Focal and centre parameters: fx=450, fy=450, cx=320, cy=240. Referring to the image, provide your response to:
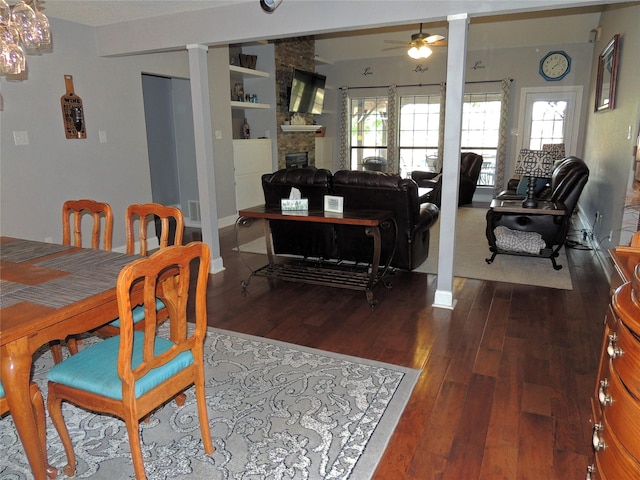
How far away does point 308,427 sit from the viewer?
2109 millimetres

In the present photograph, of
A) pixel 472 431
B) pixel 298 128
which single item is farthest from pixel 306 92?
pixel 472 431

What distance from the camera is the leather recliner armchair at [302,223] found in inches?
165

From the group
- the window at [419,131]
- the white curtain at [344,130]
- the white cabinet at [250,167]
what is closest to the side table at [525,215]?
the white cabinet at [250,167]

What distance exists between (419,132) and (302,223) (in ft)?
18.6

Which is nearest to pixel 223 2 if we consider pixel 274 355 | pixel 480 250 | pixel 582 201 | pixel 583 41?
pixel 274 355

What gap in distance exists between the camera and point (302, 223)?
442 cm

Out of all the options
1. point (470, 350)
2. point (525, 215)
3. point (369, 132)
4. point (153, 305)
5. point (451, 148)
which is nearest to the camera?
point (153, 305)

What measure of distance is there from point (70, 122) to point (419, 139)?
6.65m

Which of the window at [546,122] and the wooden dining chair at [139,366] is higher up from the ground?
the window at [546,122]

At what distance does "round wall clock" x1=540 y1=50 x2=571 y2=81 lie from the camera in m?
7.83

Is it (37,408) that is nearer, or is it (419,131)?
(37,408)

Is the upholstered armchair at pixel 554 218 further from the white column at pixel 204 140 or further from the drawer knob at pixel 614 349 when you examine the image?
the drawer knob at pixel 614 349

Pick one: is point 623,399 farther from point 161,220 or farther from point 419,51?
point 419,51

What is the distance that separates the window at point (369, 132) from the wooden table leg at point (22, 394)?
863cm
